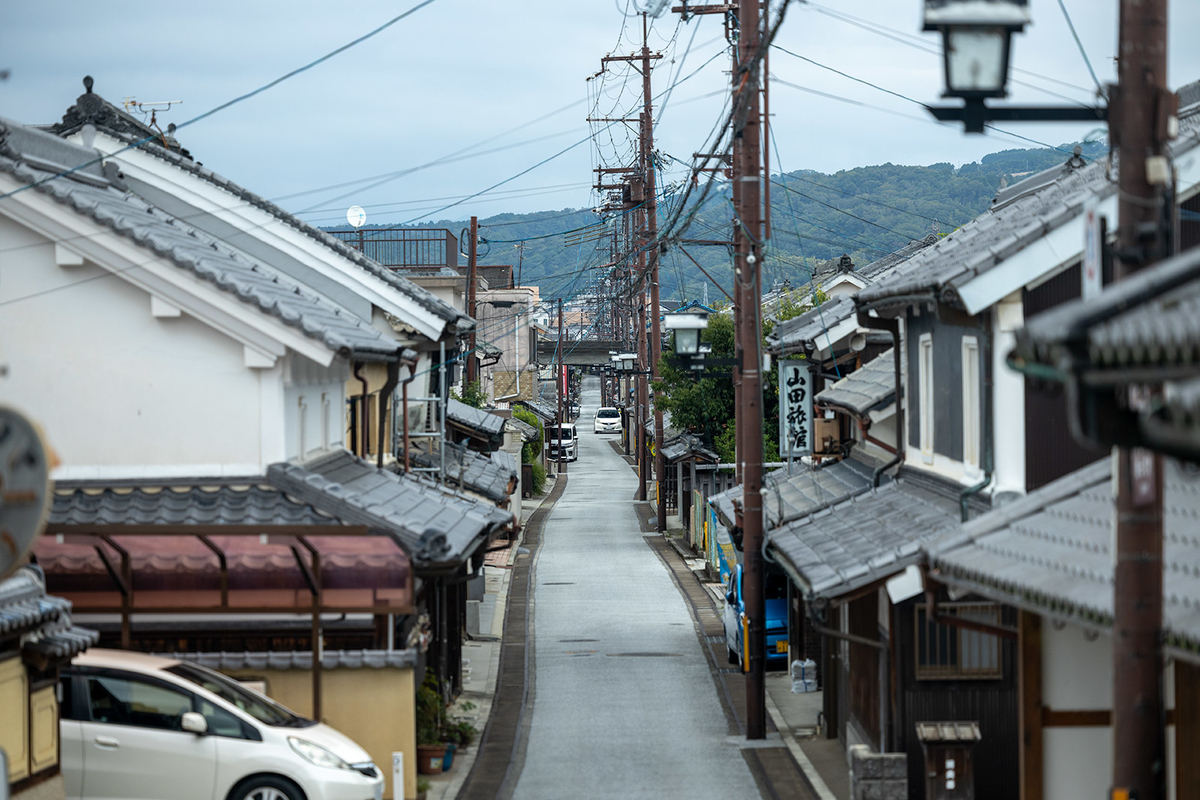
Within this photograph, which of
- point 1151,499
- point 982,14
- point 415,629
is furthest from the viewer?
point 415,629

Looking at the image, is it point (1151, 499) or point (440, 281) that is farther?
point (440, 281)

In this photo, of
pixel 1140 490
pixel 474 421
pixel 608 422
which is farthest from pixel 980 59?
pixel 608 422

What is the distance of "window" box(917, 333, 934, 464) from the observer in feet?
48.3

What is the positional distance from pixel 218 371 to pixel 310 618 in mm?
2916

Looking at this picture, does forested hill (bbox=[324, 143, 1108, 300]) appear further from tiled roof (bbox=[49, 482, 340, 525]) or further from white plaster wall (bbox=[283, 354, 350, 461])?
tiled roof (bbox=[49, 482, 340, 525])

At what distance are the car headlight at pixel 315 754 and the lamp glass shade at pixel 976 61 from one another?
845 centimetres

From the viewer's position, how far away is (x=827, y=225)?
136125 millimetres

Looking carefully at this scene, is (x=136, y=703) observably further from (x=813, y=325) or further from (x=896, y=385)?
(x=813, y=325)

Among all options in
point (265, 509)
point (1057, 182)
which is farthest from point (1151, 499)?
point (1057, 182)

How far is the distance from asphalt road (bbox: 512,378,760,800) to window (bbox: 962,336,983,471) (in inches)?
191

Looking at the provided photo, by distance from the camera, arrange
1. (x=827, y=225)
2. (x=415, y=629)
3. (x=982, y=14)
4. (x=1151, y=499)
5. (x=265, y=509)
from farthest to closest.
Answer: (x=827, y=225)
(x=415, y=629)
(x=265, y=509)
(x=982, y=14)
(x=1151, y=499)

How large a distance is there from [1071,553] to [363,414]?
1256 centimetres

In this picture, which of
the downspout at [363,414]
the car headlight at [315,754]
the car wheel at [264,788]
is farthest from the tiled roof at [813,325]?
the car wheel at [264,788]

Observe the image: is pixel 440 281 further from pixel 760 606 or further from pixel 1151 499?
pixel 1151 499
